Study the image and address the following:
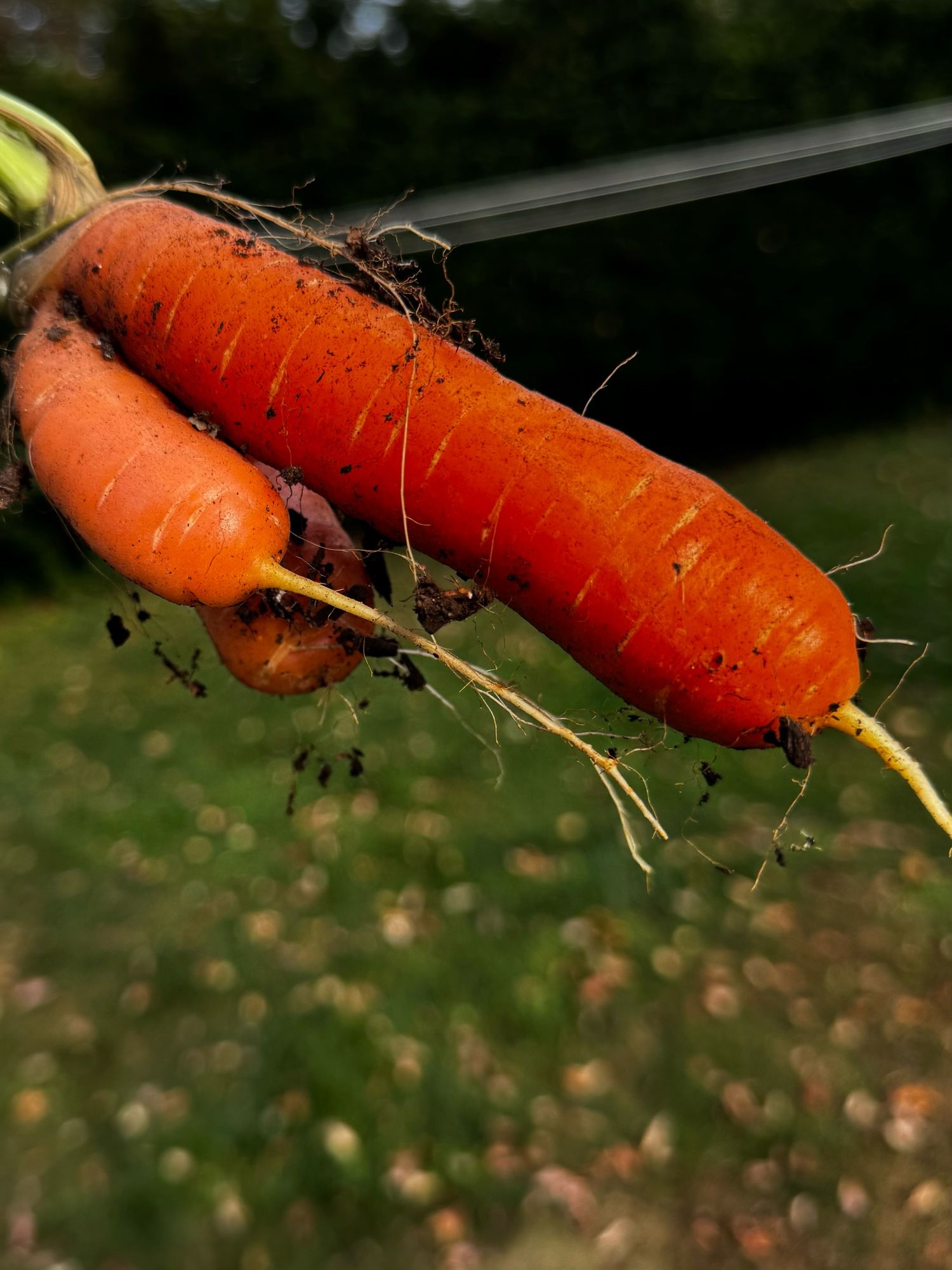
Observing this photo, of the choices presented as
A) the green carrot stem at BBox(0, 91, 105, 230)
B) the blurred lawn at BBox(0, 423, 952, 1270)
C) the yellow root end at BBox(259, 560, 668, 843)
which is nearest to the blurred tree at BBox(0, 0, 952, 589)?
the blurred lawn at BBox(0, 423, 952, 1270)

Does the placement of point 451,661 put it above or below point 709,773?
above

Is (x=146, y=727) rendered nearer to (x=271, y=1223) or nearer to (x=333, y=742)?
(x=333, y=742)

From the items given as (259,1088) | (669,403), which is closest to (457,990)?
(259,1088)

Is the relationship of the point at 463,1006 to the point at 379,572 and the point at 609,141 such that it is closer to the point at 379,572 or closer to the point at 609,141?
the point at 379,572

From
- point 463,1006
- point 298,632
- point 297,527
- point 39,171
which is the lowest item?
point 463,1006

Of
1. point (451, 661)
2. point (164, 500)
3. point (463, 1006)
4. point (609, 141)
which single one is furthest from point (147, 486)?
point (609, 141)

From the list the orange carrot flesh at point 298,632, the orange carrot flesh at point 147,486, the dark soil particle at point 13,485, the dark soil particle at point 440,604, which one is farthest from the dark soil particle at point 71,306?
the dark soil particle at point 440,604
